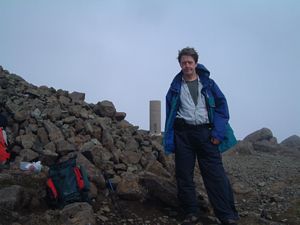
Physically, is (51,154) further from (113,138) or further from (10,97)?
(10,97)

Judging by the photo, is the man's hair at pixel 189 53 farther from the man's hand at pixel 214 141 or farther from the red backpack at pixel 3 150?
the red backpack at pixel 3 150

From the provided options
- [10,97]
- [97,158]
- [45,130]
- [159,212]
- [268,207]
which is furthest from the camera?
A: [10,97]

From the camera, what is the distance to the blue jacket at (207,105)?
5.92m

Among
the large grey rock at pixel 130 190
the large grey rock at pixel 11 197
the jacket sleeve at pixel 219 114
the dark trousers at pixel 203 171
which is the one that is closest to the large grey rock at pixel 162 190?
the large grey rock at pixel 130 190

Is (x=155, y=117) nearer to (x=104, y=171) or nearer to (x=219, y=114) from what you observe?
(x=104, y=171)

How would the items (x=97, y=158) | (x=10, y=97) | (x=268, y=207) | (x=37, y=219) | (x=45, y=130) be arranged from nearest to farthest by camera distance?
1. (x=37, y=219)
2. (x=268, y=207)
3. (x=97, y=158)
4. (x=45, y=130)
5. (x=10, y=97)

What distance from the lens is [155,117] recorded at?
51.0ft

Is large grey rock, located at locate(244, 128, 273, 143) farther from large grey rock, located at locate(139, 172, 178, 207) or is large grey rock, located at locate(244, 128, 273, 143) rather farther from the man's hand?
the man's hand

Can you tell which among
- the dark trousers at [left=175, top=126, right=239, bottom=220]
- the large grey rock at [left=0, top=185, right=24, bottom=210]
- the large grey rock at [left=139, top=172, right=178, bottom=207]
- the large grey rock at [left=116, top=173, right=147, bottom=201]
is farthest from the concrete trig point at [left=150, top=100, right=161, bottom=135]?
the large grey rock at [left=0, top=185, right=24, bottom=210]

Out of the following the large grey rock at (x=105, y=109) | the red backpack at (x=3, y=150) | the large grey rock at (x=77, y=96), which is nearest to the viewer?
the red backpack at (x=3, y=150)

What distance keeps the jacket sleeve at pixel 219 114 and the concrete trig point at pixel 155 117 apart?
9237 millimetres

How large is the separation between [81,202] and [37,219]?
76 centimetres

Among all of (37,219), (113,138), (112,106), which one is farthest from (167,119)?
(112,106)

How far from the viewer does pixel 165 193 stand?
675 centimetres
